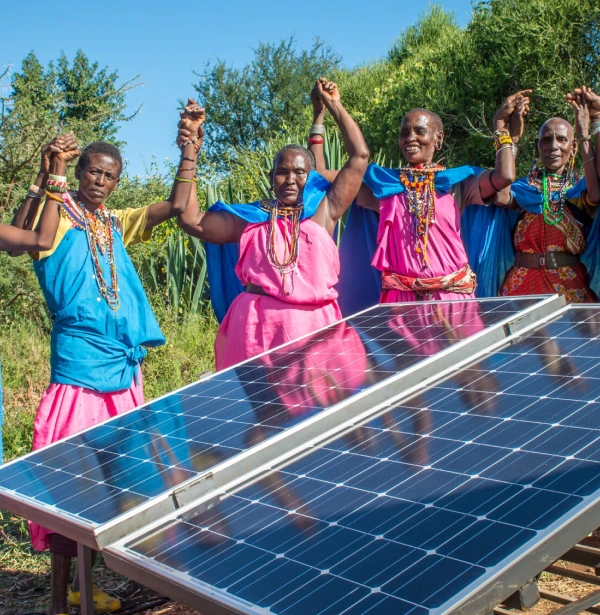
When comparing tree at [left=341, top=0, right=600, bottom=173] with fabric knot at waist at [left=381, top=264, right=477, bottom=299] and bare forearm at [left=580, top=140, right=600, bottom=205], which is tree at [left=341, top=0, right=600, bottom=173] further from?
fabric knot at waist at [left=381, top=264, right=477, bottom=299]

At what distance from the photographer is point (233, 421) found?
9.16 feet

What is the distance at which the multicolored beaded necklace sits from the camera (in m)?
4.44

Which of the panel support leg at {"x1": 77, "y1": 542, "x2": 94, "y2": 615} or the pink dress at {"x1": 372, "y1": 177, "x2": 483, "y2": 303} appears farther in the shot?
the pink dress at {"x1": 372, "y1": 177, "x2": 483, "y2": 303}

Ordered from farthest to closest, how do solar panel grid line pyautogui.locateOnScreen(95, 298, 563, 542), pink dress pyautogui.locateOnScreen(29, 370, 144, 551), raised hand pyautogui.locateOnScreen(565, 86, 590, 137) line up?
raised hand pyautogui.locateOnScreen(565, 86, 590, 137) → pink dress pyautogui.locateOnScreen(29, 370, 144, 551) → solar panel grid line pyautogui.locateOnScreen(95, 298, 563, 542)

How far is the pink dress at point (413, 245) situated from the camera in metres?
5.06

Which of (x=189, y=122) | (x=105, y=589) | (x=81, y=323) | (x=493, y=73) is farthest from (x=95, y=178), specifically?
(x=493, y=73)

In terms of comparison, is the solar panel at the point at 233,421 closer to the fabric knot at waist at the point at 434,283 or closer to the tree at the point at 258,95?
A: the fabric knot at waist at the point at 434,283

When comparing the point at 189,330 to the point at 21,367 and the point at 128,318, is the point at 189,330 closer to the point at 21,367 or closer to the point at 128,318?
the point at 21,367

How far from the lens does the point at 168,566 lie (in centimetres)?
190

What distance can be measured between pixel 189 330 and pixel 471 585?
8113mm

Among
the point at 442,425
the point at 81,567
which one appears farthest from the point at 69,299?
the point at 442,425

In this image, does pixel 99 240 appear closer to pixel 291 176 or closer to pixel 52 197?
pixel 52 197

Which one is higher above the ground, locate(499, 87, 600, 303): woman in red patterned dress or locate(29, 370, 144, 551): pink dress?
locate(499, 87, 600, 303): woman in red patterned dress

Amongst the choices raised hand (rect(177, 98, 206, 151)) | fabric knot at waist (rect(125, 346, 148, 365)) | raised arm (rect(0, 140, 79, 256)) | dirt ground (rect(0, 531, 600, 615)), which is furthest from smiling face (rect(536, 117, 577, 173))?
raised arm (rect(0, 140, 79, 256))
